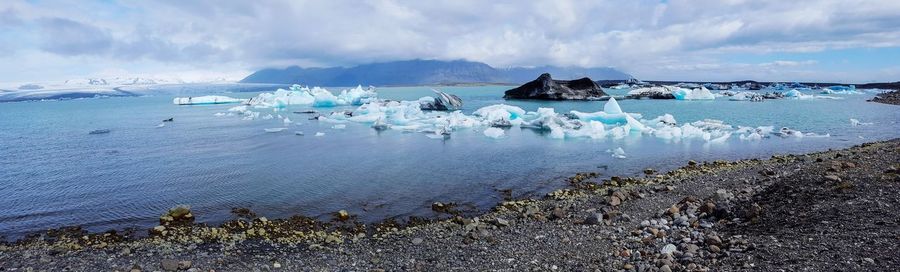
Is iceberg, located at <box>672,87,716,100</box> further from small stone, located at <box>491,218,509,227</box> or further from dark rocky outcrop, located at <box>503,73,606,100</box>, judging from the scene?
small stone, located at <box>491,218,509,227</box>

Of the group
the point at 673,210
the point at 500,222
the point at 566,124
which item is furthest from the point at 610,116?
the point at 500,222

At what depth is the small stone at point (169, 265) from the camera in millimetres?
5727

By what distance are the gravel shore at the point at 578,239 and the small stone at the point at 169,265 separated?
0.02 metres

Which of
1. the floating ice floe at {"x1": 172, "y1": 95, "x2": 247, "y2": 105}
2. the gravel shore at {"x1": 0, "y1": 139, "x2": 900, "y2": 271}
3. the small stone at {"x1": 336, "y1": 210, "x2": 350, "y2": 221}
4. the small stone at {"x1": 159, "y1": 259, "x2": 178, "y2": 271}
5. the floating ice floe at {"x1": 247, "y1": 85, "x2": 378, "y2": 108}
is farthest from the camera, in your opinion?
the floating ice floe at {"x1": 172, "y1": 95, "x2": 247, "y2": 105}

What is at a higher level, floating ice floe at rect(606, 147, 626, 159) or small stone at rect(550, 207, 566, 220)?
floating ice floe at rect(606, 147, 626, 159)

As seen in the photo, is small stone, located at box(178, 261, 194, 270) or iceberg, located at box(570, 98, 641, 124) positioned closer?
small stone, located at box(178, 261, 194, 270)

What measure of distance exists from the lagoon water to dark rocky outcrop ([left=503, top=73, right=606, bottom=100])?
29.1m

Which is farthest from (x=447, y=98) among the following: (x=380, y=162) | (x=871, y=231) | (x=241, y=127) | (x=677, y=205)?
(x=871, y=231)

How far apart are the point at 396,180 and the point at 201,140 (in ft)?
40.3

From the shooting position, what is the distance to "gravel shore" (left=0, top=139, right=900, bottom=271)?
497 cm

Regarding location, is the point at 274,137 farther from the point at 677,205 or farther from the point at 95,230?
the point at 677,205

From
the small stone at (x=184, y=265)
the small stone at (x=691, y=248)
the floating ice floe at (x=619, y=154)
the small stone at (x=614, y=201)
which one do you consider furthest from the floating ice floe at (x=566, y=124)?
the small stone at (x=184, y=265)

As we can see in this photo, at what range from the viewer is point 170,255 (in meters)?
→ 6.23

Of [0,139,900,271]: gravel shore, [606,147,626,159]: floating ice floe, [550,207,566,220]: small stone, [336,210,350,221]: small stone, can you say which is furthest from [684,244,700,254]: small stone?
[606,147,626,159]: floating ice floe
